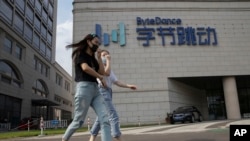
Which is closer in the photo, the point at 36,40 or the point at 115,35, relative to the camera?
the point at 115,35

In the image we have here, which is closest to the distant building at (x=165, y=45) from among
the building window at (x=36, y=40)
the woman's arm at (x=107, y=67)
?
the woman's arm at (x=107, y=67)

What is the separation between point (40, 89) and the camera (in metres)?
48.2


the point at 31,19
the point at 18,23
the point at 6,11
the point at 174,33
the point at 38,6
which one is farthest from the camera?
the point at 38,6

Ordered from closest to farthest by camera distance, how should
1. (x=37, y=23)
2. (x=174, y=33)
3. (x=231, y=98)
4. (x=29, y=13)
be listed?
(x=231, y=98) → (x=174, y=33) → (x=29, y=13) → (x=37, y=23)

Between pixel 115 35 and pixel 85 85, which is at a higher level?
pixel 115 35

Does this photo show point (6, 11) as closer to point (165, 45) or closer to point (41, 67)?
point (41, 67)

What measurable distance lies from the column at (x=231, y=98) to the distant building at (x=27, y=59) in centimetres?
2592

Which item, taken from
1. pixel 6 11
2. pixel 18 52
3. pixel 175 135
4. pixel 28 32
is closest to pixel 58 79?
pixel 28 32

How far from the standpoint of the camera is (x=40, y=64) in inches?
1902

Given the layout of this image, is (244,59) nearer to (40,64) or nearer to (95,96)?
(95,96)

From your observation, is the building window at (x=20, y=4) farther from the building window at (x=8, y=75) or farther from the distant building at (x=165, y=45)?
the distant building at (x=165, y=45)

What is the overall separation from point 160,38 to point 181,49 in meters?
2.42

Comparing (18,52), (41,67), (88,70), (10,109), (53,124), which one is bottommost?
(53,124)

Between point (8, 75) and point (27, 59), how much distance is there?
652 cm
